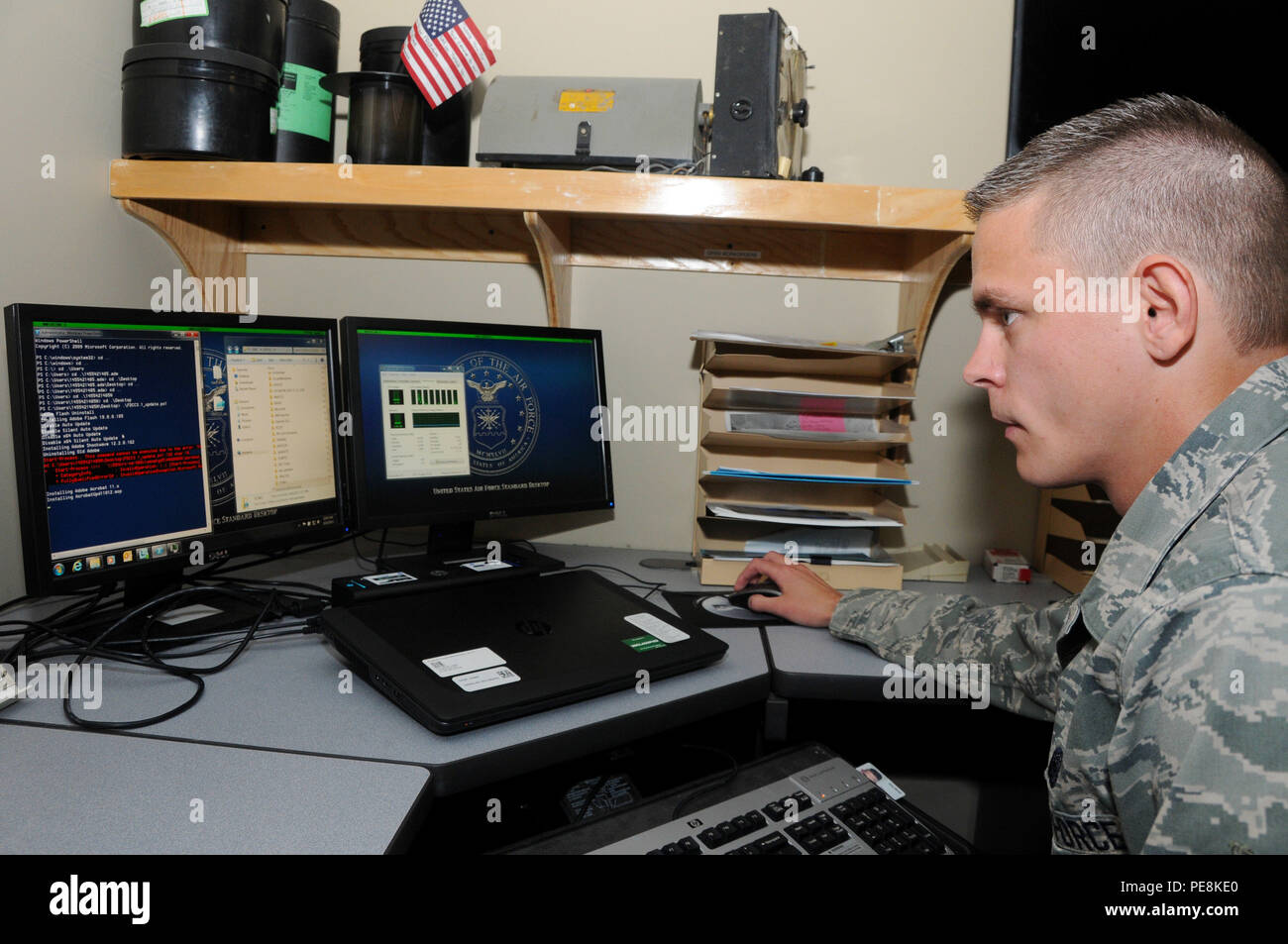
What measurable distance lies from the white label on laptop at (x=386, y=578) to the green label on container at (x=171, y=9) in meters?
0.90

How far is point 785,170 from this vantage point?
138 cm

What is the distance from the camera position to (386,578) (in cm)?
118

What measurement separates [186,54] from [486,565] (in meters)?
0.89

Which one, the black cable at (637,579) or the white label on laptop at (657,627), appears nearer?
the white label on laptop at (657,627)

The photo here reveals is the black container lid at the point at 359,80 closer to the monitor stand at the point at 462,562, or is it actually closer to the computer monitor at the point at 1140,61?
the monitor stand at the point at 462,562

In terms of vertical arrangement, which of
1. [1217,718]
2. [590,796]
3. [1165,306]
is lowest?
[590,796]

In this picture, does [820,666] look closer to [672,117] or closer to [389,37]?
[672,117]

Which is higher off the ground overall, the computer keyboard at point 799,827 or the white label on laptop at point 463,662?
the white label on laptop at point 463,662

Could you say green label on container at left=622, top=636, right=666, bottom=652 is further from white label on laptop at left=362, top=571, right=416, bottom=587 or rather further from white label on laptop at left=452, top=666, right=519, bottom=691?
white label on laptop at left=362, top=571, right=416, bottom=587

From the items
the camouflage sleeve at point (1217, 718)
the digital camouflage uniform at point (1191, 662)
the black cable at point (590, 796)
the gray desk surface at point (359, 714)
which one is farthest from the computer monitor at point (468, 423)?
the camouflage sleeve at point (1217, 718)

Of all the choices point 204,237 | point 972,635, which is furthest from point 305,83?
point 972,635

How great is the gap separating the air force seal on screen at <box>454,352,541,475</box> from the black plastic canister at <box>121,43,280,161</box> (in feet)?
1.66

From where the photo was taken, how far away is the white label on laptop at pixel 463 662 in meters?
0.92
